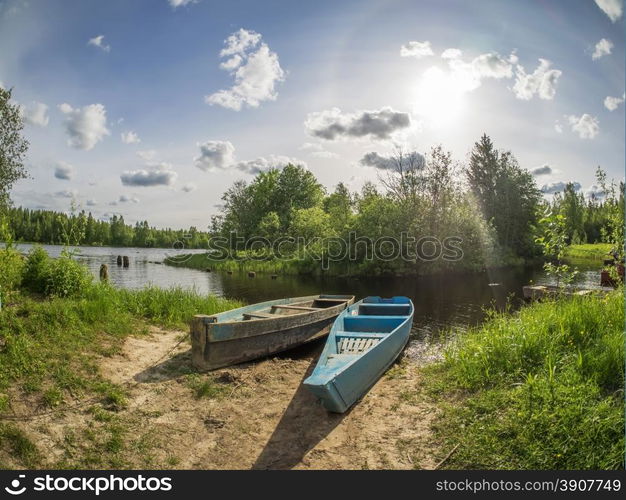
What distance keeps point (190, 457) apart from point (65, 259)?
7.07 meters

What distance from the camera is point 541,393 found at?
16.0ft

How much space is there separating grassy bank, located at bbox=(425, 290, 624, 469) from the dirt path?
528mm

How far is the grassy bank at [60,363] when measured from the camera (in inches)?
179

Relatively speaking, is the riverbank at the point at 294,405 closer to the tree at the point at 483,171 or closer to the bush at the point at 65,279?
the bush at the point at 65,279

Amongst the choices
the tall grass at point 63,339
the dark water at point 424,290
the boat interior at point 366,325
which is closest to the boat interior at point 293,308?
the boat interior at point 366,325

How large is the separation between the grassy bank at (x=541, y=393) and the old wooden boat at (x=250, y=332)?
333cm

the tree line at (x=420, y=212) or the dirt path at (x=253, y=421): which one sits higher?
the tree line at (x=420, y=212)

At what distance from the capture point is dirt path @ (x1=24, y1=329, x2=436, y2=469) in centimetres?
468

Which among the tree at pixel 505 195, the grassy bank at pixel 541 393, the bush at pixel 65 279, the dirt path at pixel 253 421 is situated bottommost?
the dirt path at pixel 253 421

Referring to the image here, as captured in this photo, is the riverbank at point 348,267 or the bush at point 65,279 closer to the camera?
the bush at point 65,279

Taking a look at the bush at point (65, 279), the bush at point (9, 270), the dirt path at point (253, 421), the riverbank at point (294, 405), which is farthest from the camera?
the bush at point (65, 279)

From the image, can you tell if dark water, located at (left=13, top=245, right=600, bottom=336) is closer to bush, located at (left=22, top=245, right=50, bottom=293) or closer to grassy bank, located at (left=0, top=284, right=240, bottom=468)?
bush, located at (left=22, top=245, right=50, bottom=293)

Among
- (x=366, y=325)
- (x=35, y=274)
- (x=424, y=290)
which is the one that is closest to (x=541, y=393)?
(x=366, y=325)
